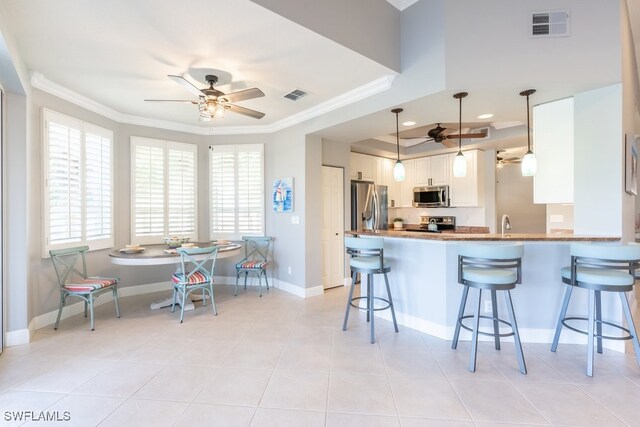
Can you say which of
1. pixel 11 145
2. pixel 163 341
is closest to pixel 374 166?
pixel 163 341

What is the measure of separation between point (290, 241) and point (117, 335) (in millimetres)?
2428

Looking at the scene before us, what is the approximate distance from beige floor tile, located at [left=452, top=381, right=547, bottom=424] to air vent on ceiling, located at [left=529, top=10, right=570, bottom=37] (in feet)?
9.79

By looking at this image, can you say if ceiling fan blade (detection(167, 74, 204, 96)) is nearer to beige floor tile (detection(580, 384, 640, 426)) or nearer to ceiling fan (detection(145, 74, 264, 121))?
ceiling fan (detection(145, 74, 264, 121))

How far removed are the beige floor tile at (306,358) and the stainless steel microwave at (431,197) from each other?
409 centimetres

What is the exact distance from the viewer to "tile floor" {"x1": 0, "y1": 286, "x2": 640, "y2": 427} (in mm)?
1854

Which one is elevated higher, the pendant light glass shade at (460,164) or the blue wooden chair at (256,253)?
the pendant light glass shade at (460,164)

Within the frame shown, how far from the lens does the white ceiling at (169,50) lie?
213 centimetres

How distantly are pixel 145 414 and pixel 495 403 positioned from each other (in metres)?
2.24

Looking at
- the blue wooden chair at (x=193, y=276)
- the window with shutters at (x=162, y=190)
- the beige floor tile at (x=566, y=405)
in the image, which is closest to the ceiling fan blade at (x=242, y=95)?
the blue wooden chair at (x=193, y=276)

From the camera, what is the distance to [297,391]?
2.11 meters

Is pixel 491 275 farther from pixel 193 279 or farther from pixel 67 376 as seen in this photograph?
pixel 67 376

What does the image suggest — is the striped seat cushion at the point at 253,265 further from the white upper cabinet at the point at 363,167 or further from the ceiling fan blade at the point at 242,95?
the ceiling fan blade at the point at 242,95

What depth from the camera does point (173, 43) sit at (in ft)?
8.20

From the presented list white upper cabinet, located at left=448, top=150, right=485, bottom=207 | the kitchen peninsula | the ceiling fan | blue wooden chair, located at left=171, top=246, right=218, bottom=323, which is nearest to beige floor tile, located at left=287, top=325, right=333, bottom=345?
the kitchen peninsula
